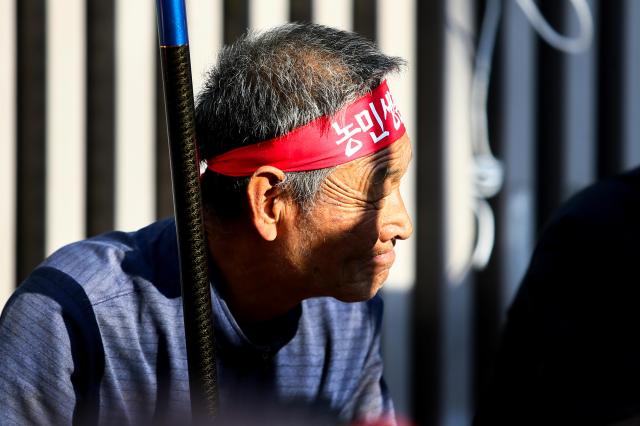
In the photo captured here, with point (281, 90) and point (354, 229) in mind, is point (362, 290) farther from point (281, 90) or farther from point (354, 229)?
point (281, 90)

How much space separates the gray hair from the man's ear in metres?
0.02

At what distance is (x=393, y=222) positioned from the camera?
206 cm

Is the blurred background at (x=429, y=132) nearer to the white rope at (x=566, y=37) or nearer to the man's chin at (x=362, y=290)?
the white rope at (x=566, y=37)

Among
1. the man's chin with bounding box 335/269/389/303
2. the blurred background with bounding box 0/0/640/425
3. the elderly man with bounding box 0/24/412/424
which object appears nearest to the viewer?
the elderly man with bounding box 0/24/412/424

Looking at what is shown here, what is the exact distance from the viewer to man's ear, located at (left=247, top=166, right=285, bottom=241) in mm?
2000

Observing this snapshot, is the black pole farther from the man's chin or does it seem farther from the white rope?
the white rope

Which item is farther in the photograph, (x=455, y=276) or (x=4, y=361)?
(x=455, y=276)

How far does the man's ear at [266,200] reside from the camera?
6.56 ft

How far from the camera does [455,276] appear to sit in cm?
441

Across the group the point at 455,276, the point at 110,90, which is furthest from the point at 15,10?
the point at 455,276

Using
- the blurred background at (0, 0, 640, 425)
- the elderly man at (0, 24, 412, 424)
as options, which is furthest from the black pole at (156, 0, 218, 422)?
the blurred background at (0, 0, 640, 425)

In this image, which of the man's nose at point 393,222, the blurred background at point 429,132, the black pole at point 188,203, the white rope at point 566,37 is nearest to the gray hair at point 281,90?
the man's nose at point 393,222

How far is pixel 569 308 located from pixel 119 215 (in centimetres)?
234

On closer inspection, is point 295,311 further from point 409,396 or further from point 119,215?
point 409,396
